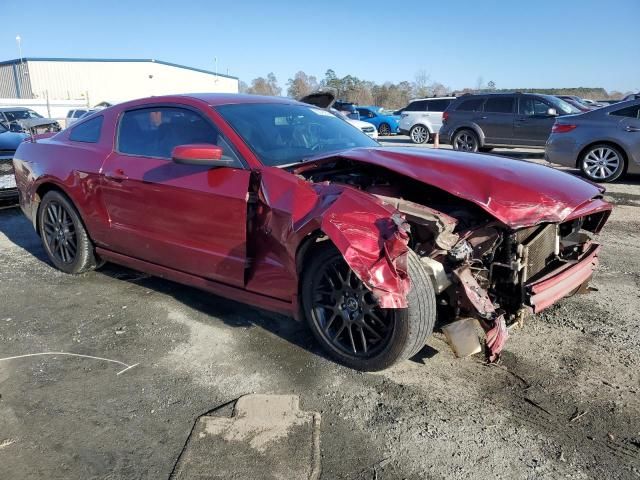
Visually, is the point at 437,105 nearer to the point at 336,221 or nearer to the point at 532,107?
the point at 532,107

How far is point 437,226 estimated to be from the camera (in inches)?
107

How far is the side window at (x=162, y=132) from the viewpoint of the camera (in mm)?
3518

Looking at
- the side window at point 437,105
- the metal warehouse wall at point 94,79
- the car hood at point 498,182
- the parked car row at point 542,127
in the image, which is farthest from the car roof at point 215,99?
the metal warehouse wall at point 94,79

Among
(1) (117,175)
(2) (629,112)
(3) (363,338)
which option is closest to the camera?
(3) (363,338)

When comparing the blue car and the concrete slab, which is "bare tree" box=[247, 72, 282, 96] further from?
the concrete slab

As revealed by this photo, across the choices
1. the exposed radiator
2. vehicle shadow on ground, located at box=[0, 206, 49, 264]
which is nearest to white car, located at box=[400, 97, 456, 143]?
vehicle shadow on ground, located at box=[0, 206, 49, 264]

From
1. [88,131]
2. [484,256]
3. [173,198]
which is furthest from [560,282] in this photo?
[88,131]

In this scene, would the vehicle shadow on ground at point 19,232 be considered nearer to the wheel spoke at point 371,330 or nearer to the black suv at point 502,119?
the wheel spoke at point 371,330

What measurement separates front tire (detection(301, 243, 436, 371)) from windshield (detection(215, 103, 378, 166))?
85cm

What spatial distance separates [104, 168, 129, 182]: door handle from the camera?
3.89 m

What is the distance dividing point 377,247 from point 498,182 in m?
0.84

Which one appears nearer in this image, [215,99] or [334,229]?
[334,229]

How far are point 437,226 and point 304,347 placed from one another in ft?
3.95

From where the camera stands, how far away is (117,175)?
3934mm
